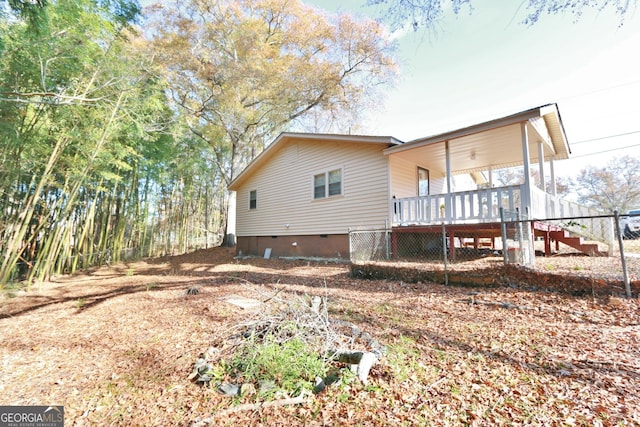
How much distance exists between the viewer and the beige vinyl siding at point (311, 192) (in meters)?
9.12

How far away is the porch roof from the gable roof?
1.18 ft

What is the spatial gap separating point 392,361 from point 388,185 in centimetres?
679

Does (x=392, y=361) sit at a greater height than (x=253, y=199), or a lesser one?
lesser

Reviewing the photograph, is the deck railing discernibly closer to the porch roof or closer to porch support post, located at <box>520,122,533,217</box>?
porch support post, located at <box>520,122,533,217</box>

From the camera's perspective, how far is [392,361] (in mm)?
2520

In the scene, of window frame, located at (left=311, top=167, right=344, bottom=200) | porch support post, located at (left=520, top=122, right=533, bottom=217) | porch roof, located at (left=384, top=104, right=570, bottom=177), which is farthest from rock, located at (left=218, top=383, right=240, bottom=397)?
window frame, located at (left=311, top=167, right=344, bottom=200)

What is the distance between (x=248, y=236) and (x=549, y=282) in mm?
11822

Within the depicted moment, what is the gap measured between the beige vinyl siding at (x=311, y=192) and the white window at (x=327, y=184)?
0.57ft

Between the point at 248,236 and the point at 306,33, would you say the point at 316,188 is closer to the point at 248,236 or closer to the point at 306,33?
the point at 248,236

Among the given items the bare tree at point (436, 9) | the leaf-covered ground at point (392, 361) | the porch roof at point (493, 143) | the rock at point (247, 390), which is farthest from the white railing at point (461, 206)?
the rock at point (247, 390)

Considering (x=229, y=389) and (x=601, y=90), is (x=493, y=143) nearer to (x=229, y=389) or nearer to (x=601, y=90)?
(x=229, y=389)

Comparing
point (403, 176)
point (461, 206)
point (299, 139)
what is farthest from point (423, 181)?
point (299, 139)

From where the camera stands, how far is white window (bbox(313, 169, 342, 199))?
1013cm

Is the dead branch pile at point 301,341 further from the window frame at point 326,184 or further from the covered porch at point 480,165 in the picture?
the window frame at point 326,184
